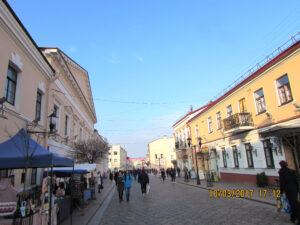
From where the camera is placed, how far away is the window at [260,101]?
607 inches

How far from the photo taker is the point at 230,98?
63.9 feet

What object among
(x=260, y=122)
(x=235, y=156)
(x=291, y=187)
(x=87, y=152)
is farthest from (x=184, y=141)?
(x=291, y=187)

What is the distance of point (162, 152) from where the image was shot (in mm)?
71312

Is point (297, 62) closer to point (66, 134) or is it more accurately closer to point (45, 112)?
point (45, 112)

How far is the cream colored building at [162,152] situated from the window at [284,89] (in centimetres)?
5736

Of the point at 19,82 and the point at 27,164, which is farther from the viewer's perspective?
the point at 19,82

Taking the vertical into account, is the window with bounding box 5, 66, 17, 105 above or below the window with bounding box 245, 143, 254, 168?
above

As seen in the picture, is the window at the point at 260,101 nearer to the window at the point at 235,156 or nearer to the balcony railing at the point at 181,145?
the window at the point at 235,156

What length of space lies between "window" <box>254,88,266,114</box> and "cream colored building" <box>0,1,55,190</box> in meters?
13.9

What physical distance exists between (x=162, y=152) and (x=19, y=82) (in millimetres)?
63894

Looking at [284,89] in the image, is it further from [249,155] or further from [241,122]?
[249,155]

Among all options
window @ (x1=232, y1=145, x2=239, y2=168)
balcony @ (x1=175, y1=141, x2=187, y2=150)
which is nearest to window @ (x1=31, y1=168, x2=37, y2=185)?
window @ (x1=232, y1=145, x2=239, y2=168)

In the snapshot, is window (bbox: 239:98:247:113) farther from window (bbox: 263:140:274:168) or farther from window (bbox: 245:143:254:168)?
window (bbox: 263:140:274:168)

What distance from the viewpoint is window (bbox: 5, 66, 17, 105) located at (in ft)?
29.6
